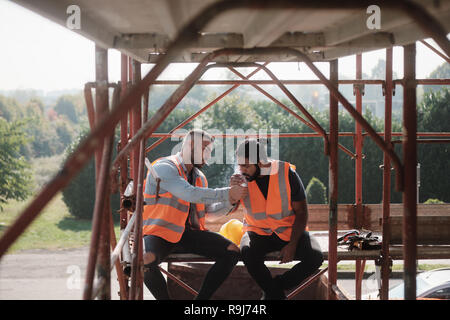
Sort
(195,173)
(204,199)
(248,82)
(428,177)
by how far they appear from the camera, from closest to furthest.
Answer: (204,199) → (195,173) → (248,82) → (428,177)

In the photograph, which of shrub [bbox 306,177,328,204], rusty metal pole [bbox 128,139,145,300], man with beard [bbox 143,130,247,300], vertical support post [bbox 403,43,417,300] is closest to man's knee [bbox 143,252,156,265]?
man with beard [bbox 143,130,247,300]

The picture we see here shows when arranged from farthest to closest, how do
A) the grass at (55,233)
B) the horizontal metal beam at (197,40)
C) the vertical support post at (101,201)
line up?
the grass at (55,233), the horizontal metal beam at (197,40), the vertical support post at (101,201)

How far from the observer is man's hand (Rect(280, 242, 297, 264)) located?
12.7 feet

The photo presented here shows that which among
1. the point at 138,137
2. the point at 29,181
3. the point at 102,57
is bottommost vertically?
the point at 29,181

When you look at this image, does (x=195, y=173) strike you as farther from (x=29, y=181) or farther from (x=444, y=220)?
(x=29, y=181)

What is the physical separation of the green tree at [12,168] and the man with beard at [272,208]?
926 inches

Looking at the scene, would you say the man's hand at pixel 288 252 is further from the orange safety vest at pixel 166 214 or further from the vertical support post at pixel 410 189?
the vertical support post at pixel 410 189

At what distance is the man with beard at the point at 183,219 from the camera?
3.79 metres

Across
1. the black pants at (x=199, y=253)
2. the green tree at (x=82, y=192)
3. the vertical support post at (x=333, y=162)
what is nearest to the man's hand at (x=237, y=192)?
the black pants at (x=199, y=253)
